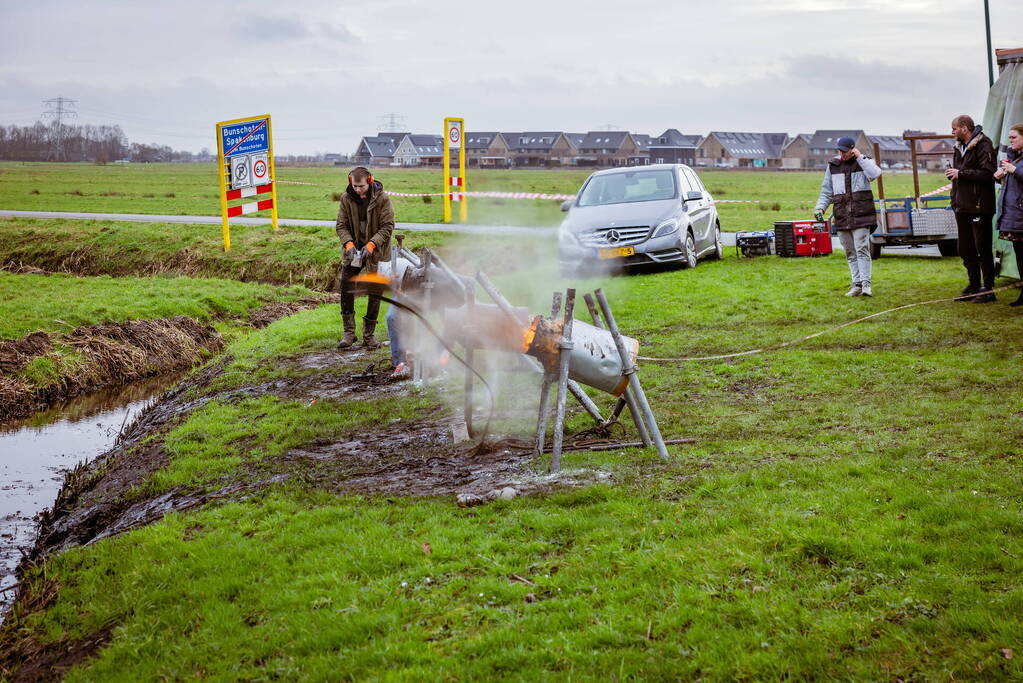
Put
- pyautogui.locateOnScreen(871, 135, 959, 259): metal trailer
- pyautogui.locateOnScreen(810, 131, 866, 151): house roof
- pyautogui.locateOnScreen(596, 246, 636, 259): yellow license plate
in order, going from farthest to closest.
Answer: pyautogui.locateOnScreen(810, 131, 866, 151): house roof
pyautogui.locateOnScreen(871, 135, 959, 259): metal trailer
pyautogui.locateOnScreen(596, 246, 636, 259): yellow license plate

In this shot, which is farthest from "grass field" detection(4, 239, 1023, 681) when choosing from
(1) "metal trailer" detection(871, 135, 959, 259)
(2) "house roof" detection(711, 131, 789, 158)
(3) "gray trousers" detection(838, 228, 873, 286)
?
(2) "house roof" detection(711, 131, 789, 158)

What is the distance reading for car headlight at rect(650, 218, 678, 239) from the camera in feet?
56.9

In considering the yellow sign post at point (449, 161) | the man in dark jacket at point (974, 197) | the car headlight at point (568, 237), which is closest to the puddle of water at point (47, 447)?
the car headlight at point (568, 237)

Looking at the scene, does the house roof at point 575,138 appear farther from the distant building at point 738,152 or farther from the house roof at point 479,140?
the distant building at point 738,152

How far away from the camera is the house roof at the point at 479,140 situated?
128m

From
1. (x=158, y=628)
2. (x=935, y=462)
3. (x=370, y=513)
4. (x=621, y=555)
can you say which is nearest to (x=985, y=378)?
(x=935, y=462)

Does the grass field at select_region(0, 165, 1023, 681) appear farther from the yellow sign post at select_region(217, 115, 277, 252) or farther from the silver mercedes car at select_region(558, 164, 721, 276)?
the yellow sign post at select_region(217, 115, 277, 252)

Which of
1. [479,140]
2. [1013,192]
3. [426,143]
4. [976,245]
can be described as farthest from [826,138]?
[1013,192]

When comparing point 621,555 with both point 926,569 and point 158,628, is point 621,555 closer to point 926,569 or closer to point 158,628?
point 926,569

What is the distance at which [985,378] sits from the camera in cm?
884

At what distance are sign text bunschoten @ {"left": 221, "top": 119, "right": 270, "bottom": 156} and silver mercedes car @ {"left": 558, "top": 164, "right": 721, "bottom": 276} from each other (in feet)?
30.9

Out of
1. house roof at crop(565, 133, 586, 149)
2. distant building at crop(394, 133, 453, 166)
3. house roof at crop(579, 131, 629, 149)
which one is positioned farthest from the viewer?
house roof at crop(565, 133, 586, 149)

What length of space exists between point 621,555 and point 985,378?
525 centimetres

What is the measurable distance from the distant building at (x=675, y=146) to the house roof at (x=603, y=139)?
516 cm
